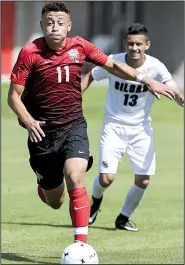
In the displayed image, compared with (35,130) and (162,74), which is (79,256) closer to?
(35,130)

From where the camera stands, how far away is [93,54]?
8.05 metres

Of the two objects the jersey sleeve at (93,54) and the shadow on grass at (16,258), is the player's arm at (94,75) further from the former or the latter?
the shadow on grass at (16,258)

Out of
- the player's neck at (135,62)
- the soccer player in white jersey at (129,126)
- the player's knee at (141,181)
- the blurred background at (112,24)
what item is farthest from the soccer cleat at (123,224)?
the blurred background at (112,24)

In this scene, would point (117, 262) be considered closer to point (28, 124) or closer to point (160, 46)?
point (28, 124)

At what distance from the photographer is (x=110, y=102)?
34.1 ft

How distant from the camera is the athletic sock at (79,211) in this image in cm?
735

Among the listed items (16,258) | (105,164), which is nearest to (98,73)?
(105,164)

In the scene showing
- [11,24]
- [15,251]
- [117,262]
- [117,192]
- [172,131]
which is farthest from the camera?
[11,24]

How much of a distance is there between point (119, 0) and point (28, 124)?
122ft

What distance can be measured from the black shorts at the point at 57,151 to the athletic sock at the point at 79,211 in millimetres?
378

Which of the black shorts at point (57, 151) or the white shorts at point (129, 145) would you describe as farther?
the white shorts at point (129, 145)

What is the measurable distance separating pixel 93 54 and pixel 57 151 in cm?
99

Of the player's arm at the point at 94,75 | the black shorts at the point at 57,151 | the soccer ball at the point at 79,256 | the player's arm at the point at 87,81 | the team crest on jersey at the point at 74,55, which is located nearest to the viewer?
the soccer ball at the point at 79,256

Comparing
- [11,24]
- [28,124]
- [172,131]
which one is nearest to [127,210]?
[28,124]
